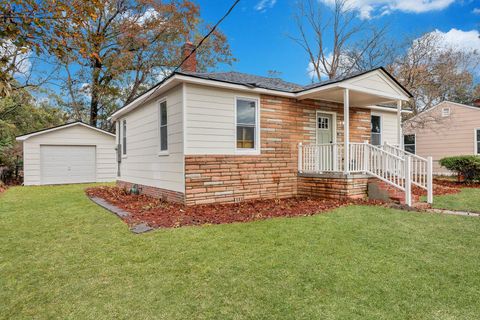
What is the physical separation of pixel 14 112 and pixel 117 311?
2339 centimetres

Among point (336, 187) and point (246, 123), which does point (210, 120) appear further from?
point (336, 187)

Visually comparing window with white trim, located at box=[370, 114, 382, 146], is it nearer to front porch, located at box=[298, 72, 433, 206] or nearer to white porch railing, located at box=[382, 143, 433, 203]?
front porch, located at box=[298, 72, 433, 206]

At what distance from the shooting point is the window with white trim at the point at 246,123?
8219mm

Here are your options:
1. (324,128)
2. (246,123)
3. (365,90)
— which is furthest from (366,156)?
(246,123)

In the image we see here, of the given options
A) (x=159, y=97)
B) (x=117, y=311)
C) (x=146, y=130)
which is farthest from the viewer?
(x=146, y=130)

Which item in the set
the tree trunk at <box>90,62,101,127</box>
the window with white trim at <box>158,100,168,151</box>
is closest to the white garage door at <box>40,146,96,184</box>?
the tree trunk at <box>90,62,101,127</box>

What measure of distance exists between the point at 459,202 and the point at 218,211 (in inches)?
259

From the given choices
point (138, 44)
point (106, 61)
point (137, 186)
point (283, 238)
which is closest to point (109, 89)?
point (106, 61)

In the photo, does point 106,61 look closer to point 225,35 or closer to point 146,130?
point 225,35

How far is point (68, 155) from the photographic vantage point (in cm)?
1592

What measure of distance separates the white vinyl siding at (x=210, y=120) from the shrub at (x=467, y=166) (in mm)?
10954

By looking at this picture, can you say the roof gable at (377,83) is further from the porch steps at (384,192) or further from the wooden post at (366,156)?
the porch steps at (384,192)

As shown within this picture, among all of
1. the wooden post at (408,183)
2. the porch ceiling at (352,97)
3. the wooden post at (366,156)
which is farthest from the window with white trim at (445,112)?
the wooden post at (408,183)

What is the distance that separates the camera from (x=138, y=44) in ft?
68.6
